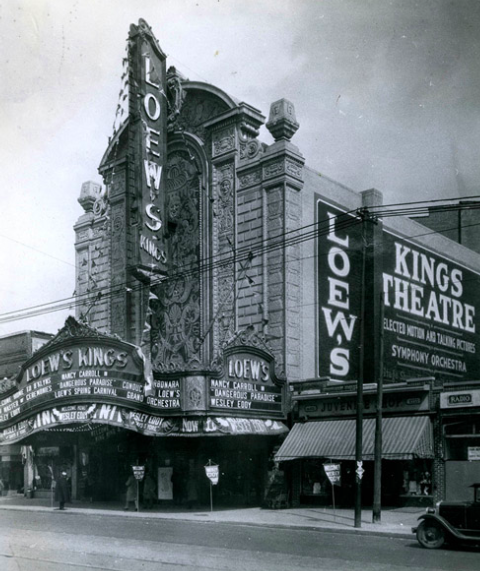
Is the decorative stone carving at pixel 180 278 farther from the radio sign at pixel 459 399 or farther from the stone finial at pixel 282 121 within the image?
the radio sign at pixel 459 399

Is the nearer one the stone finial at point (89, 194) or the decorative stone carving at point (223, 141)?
the decorative stone carving at point (223, 141)

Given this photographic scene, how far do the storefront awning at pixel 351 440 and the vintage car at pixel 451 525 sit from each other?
8.02 metres

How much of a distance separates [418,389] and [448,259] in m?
17.6

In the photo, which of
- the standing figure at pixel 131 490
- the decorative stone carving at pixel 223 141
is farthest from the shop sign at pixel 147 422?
the decorative stone carving at pixel 223 141

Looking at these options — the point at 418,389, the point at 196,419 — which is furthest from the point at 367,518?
the point at 196,419

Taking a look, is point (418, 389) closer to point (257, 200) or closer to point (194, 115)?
point (257, 200)

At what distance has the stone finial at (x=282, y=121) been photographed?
29672 millimetres

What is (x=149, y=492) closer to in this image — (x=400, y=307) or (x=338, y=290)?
(x=338, y=290)

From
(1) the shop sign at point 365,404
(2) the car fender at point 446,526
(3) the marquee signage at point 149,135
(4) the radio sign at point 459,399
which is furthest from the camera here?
(3) the marquee signage at point 149,135

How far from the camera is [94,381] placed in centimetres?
2644

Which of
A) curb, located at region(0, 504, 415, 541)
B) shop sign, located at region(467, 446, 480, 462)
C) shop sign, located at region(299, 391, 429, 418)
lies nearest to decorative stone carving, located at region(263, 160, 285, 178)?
shop sign, located at region(299, 391, 429, 418)

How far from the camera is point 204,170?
108 ft

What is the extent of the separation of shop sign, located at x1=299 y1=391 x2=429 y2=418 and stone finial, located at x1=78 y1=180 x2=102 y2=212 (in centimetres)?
1712

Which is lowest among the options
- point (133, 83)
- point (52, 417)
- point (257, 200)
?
point (52, 417)
